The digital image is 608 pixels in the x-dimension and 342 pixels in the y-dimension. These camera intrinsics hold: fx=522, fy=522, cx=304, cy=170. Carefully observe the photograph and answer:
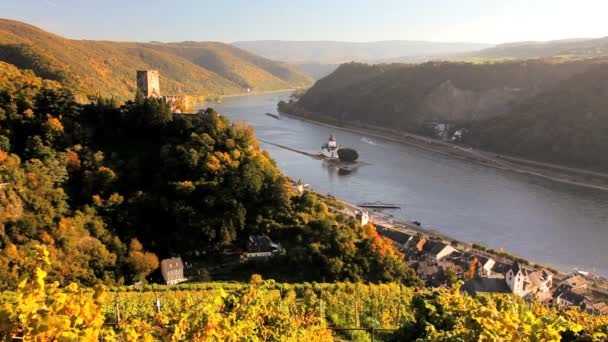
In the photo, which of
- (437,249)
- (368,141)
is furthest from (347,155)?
(437,249)

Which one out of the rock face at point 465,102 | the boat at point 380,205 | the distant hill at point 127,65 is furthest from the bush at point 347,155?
the rock face at point 465,102

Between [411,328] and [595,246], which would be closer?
[411,328]

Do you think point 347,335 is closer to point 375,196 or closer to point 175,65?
point 375,196

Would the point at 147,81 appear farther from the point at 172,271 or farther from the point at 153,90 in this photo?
the point at 172,271

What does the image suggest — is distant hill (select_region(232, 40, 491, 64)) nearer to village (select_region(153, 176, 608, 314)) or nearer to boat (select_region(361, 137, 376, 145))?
boat (select_region(361, 137, 376, 145))

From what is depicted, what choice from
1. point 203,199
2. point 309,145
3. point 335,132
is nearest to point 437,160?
point 309,145

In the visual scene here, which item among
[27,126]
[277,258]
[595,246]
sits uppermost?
[27,126]

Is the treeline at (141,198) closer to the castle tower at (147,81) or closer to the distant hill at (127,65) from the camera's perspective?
the castle tower at (147,81)
